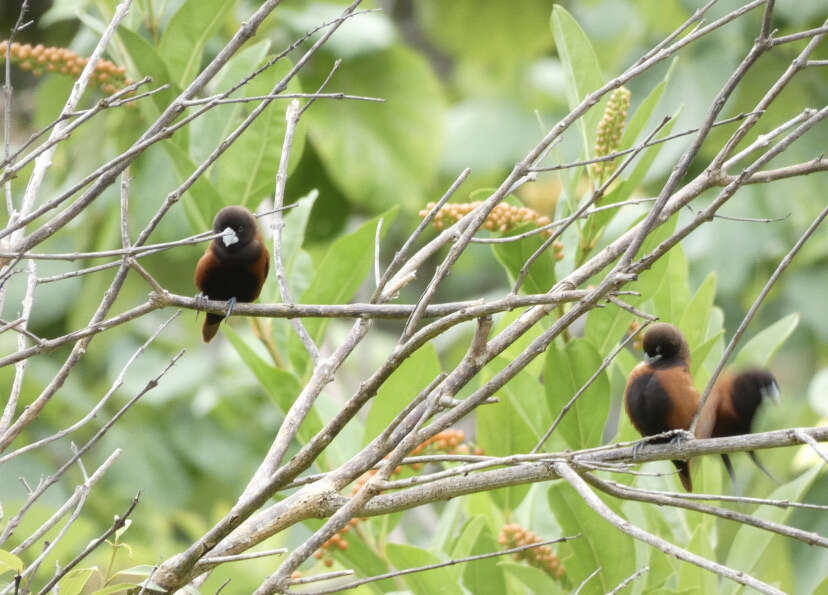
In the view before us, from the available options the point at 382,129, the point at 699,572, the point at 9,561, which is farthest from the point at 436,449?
the point at 382,129

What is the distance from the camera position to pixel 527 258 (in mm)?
2742

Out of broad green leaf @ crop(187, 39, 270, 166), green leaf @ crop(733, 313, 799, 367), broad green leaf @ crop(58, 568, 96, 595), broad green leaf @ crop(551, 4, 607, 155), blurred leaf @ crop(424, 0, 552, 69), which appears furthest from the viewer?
blurred leaf @ crop(424, 0, 552, 69)

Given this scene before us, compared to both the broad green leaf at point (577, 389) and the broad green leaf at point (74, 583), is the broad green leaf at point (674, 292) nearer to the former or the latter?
the broad green leaf at point (577, 389)

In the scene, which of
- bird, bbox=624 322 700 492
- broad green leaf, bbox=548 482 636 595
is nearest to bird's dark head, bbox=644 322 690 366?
bird, bbox=624 322 700 492

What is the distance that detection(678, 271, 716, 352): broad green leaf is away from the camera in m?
3.09

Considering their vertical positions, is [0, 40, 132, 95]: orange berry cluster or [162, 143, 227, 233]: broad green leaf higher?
[0, 40, 132, 95]: orange berry cluster

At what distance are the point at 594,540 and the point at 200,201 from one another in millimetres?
1451

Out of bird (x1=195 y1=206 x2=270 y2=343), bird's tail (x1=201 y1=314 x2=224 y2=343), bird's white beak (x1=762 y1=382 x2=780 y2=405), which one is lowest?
bird's white beak (x1=762 y1=382 x2=780 y2=405)

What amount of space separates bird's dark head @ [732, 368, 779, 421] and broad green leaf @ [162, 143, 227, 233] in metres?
1.51

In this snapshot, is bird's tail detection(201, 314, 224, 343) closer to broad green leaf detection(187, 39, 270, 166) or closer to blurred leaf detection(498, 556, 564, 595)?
broad green leaf detection(187, 39, 270, 166)

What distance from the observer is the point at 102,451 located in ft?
21.8

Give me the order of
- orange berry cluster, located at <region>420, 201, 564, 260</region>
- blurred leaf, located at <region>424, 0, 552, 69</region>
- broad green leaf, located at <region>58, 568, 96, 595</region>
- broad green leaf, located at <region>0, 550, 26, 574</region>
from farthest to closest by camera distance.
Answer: blurred leaf, located at <region>424, 0, 552, 69</region> < orange berry cluster, located at <region>420, 201, 564, 260</region> < broad green leaf, located at <region>58, 568, 96, 595</region> < broad green leaf, located at <region>0, 550, 26, 574</region>

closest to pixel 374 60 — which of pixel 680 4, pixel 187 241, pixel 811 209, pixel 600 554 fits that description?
pixel 680 4

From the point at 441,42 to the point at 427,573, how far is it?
4.76m
